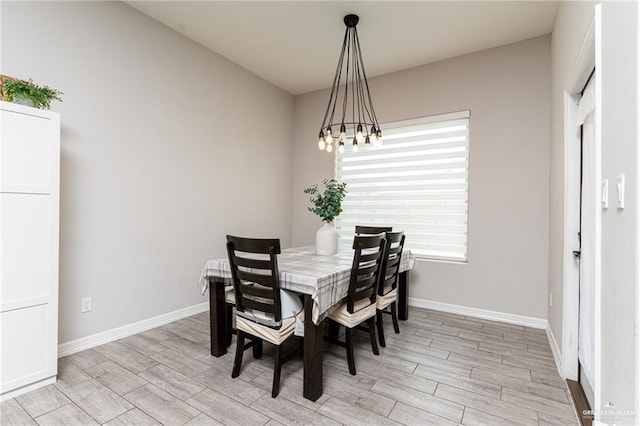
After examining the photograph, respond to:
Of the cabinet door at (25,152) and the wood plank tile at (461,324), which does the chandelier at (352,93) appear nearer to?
the wood plank tile at (461,324)

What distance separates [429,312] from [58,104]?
13.1ft


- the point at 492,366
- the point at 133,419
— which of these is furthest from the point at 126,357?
the point at 492,366

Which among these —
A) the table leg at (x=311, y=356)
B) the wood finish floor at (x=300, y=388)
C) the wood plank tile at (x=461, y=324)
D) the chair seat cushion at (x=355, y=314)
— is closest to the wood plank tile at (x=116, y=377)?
the wood finish floor at (x=300, y=388)

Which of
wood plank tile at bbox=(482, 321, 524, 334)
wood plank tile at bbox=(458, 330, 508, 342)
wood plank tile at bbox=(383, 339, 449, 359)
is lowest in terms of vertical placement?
wood plank tile at bbox=(482, 321, 524, 334)

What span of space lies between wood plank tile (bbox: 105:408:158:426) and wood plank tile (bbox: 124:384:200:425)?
0.08ft

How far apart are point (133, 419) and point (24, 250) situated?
47.5 inches

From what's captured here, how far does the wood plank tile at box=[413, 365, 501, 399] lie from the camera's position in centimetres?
205

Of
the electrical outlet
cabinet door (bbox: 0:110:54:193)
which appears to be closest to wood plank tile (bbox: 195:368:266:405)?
the electrical outlet

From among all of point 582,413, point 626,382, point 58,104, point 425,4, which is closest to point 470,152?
point 425,4

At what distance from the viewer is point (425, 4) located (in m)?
2.79

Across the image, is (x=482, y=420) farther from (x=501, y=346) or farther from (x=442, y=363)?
(x=501, y=346)

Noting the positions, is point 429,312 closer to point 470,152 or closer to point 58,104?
point 470,152

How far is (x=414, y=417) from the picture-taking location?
5.86 feet

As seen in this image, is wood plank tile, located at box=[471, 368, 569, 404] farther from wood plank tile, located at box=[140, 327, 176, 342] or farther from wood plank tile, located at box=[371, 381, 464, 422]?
wood plank tile, located at box=[140, 327, 176, 342]
